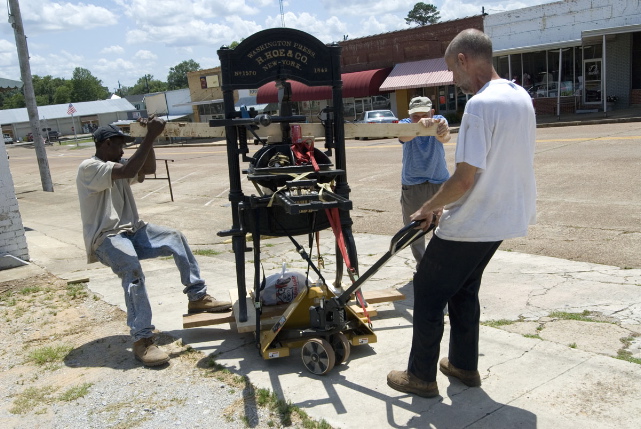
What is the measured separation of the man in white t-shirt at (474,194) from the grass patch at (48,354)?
2.87 meters

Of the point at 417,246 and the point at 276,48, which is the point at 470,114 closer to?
the point at 276,48

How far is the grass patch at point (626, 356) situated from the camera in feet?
12.7

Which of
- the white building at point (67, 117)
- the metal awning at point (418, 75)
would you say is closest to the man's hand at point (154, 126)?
the metal awning at point (418, 75)

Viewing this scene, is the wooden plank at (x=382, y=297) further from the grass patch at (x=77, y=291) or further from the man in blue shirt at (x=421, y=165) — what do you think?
the grass patch at (x=77, y=291)

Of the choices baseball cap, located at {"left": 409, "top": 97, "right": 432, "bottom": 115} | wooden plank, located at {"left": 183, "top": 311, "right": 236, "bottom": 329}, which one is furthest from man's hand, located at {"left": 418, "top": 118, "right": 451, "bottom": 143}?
wooden plank, located at {"left": 183, "top": 311, "right": 236, "bottom": 329}

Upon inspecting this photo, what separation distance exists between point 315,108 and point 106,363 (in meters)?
38.3

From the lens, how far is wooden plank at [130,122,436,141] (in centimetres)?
459

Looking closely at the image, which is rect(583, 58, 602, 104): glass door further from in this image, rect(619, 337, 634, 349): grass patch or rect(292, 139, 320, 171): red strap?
rect(292, 139, 320, 171): red strap

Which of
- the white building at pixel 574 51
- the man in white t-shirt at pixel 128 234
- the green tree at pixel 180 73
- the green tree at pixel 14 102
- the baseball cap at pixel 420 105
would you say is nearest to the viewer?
the man in white t-shirt at pixel 128 234

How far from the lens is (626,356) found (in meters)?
3.98

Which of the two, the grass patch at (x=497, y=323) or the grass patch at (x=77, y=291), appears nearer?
the grass patch at (x=497, y=323)

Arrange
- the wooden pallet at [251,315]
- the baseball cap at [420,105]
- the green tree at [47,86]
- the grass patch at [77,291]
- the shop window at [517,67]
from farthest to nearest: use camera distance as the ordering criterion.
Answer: the green tree at [47,86]
the shop window at [517,67]
the grass patch at [77,291]
the baseball cap at [420,105]
the wooden pallet at [251,315]

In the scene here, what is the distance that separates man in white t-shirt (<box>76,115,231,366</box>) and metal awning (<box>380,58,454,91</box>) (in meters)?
27.4

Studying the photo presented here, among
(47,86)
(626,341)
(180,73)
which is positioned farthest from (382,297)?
(180,73)
